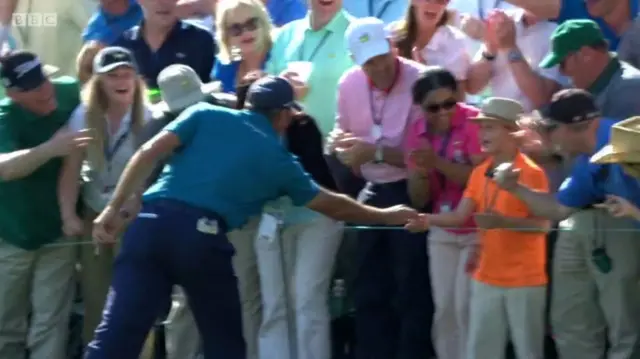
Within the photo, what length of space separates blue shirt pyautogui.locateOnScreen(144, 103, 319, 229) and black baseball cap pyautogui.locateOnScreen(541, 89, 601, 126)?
49.9 inches

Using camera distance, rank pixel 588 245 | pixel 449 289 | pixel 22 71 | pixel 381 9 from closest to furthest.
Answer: pixel 588 245, pixel 449 289, pixel 22 71, pixel 381 9

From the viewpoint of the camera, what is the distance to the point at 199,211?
665cm

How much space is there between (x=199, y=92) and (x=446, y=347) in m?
1.76

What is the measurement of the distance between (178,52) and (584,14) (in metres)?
2.25

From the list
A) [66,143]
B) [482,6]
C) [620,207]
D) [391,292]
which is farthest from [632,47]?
[66,143]

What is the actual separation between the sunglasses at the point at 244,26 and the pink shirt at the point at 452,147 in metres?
1.24

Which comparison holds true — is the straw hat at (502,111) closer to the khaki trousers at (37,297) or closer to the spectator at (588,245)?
the spectator at (588,245)

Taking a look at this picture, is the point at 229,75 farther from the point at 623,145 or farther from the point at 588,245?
the point at 623,145

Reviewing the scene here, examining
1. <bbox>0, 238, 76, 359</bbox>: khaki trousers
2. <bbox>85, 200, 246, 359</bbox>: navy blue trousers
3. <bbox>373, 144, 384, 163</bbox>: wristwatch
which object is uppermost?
<bbox>373, 144, 384, 163</bbox>: wristwatch

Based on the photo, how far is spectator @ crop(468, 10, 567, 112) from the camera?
7.87m

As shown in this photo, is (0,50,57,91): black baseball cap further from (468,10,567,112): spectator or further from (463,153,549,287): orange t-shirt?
(463,153,549,287): orange t-shirt

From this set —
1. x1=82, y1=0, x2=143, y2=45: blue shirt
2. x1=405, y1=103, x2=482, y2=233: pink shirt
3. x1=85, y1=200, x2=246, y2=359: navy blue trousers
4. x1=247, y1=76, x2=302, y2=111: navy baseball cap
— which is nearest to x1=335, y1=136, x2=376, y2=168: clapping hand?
x1=405, y1=103, x2=482, y2=233: pink shirt

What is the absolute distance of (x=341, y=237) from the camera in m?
7.52

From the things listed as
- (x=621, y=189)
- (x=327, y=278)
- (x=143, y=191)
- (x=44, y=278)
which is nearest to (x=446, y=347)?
(x=327, y=278)
